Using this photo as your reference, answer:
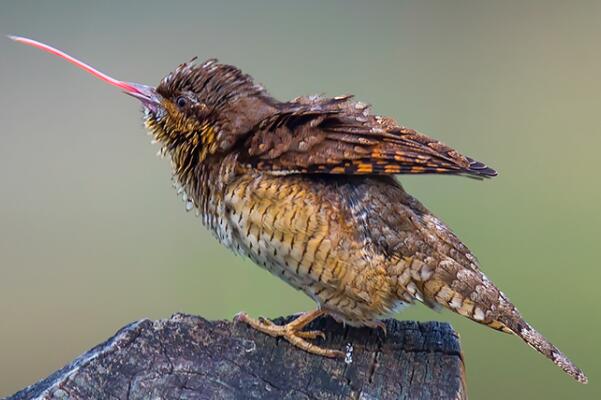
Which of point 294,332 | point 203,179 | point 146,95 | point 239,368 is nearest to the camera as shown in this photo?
point 239,368

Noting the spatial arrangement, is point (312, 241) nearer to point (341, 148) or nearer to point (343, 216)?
point (343, 216)

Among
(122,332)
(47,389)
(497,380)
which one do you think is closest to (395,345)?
(122,332)

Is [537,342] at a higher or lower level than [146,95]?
lower

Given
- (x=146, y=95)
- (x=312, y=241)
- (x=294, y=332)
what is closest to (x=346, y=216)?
(x=312, y=241)

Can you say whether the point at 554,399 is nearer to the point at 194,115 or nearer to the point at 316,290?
the point at 316,290

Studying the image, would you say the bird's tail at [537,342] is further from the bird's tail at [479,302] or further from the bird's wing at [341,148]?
the bird's wing at [341,148]

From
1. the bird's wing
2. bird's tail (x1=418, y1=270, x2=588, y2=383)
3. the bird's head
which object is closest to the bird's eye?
the bird's head

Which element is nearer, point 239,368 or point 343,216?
point 239,368
